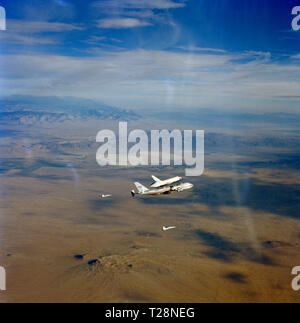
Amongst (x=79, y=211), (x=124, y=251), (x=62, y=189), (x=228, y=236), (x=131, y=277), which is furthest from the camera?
(x=62, y=189)

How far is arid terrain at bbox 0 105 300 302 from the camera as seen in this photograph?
174 ft

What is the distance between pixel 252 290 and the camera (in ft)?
174

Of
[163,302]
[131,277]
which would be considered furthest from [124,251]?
[163,302]

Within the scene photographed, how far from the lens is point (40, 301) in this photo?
159 ft

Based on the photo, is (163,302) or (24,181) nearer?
(163,302)

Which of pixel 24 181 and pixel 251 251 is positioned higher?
pixel 24 181

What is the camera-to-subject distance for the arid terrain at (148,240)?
53.0 m

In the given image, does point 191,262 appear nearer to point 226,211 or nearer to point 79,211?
point 226,211

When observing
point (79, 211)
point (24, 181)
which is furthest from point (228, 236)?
point (24, 181)

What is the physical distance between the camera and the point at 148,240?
2943 inches

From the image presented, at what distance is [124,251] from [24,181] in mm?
95074

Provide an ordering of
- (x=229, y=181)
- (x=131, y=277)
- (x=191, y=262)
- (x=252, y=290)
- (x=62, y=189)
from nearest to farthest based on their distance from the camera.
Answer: (x=252, y=290) → (x=131, y=277) → (x=191, y=262) → (x=62, y=189) → (x=229, y=181)

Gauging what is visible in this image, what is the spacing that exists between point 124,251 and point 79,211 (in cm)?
3620
